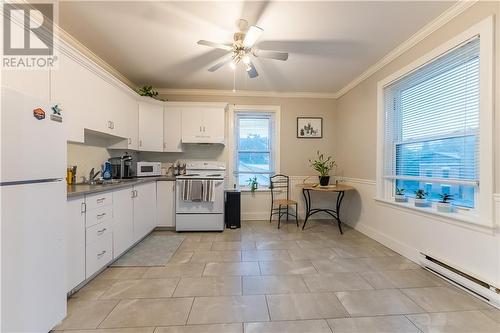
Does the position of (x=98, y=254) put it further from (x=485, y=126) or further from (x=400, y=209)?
(x=485, y=126)

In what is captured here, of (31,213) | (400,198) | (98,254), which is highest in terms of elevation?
(31,213)

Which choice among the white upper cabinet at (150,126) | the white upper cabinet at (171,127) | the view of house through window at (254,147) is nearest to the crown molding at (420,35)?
the view of house through window at (254,147)

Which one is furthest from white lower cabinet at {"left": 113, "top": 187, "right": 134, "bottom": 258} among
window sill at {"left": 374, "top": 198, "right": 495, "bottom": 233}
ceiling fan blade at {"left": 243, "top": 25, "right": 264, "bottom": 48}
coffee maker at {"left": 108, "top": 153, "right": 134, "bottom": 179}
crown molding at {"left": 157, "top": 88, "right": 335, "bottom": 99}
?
window sill at {"left": 374, "top": 198, "right": 495, "bottom": 233}

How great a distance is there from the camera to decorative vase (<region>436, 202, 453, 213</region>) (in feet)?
7.02

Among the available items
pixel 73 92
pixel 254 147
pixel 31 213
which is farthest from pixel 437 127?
pixel 73 92

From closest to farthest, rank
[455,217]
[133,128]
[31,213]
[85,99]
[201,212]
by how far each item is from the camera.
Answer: [31,213], [455,217], [85,99], [133,128], [201,212]

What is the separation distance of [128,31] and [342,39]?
2.33m

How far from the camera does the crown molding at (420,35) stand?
1.98 m

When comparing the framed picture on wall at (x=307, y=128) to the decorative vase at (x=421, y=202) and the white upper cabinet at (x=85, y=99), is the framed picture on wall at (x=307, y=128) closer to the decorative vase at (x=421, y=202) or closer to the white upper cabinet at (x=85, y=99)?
the decorative vase at (x=421, y=202)

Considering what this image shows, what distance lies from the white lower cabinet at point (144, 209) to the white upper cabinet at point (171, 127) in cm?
78

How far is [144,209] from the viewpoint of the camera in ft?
10.6

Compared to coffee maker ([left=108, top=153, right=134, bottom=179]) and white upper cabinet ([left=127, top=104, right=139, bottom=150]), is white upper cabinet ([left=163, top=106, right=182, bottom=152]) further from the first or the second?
coffee maker ([left=108, top=153, right=134, bottom=179])

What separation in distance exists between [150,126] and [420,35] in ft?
12.6

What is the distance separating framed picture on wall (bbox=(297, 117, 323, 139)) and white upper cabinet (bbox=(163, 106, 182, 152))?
226 centimetres
